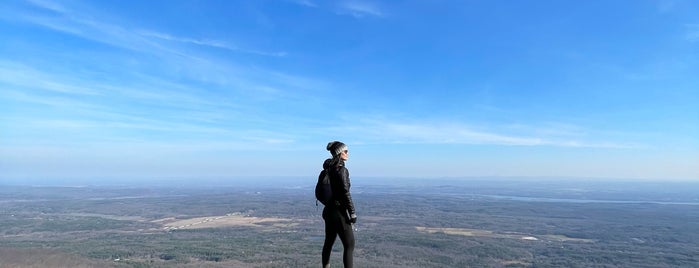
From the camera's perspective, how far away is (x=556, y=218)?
14962 cm

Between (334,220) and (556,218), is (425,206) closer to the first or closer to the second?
(556,218)

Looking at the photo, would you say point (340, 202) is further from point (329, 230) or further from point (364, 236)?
point (364, 236)

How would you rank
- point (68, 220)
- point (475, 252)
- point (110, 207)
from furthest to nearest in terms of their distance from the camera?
point (110, 207) → point (68, 220) → point (475, 252)

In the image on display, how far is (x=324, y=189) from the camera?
6.00 m

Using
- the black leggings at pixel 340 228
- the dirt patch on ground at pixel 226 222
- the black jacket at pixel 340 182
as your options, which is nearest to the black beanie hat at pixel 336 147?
the black jacket at pixel 340 182

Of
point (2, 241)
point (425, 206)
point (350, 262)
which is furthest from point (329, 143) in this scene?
point (425, 206)

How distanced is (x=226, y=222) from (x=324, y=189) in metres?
136

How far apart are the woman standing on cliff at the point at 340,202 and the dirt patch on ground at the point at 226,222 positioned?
121000 millimetres

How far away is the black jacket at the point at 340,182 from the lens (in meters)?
5.92

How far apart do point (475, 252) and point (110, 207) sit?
14509cm

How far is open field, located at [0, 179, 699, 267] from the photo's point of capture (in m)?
77.5

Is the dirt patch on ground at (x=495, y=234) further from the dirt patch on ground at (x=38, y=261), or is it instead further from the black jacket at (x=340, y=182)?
the black jacket at (x=340, y=182)

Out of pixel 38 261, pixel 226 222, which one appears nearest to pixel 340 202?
pixel 38 261

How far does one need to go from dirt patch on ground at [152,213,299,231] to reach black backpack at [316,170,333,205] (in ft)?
398
